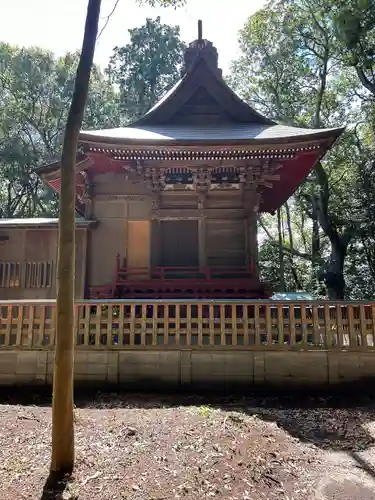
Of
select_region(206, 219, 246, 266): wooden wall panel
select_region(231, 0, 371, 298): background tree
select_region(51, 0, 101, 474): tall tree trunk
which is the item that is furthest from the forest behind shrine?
select_region(51, 0, 101, 474): tall tree trunk

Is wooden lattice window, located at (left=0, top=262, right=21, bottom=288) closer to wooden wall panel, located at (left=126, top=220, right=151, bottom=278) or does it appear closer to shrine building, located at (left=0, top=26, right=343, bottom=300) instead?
shrine building, located at (left=0, top=26, right=343, bottom=300)

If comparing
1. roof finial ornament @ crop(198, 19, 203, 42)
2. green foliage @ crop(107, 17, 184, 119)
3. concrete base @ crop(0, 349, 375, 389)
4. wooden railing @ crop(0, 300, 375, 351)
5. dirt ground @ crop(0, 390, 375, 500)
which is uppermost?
green foliage @ crop(107, 17, 184, 119)

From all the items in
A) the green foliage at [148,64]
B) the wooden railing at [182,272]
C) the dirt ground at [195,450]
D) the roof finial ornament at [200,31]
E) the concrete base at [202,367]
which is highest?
the green foliage at [148,64]

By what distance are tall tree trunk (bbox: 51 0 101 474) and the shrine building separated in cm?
418

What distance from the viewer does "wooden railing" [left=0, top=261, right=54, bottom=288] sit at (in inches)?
421

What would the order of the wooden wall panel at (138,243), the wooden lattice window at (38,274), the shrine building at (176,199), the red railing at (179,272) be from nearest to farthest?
the shrine building at (176,199) < the red railing at (179,272) < the wooden wall panel at (138,243) < the wooden lattice window at (38,274)

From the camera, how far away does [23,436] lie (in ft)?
13.9

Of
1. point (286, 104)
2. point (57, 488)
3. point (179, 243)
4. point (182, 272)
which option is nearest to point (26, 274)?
point (179, 243)

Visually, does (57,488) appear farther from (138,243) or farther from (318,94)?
(318,94)

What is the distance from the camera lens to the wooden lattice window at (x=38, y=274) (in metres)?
10.7

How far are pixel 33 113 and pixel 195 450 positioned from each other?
90.0 ft

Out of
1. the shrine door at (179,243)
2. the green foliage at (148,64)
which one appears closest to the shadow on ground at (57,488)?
the shrine door at (179,243)

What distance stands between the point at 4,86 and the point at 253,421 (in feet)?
91.7

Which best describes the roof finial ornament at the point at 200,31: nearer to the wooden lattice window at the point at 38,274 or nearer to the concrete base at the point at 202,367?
the wooden lattice window at the point at 38,274
